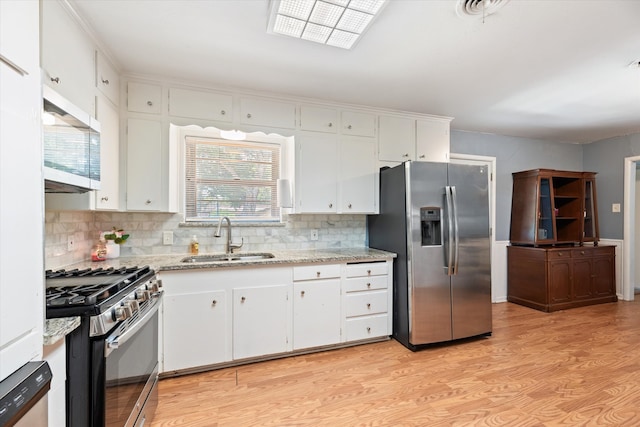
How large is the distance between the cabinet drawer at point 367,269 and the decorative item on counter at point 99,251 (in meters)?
2.08

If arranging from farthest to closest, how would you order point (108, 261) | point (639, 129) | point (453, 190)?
point (639, 129) < point (453, 190) < point (108, 261)

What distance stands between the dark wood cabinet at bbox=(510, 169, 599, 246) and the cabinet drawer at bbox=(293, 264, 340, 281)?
3.07 metres

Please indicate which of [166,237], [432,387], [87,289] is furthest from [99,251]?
[432,387]

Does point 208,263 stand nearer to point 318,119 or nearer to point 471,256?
point 318,119

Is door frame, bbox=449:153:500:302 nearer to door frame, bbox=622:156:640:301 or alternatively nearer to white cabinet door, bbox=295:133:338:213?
door frame, bbox=622:156:640:301

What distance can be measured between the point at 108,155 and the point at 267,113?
1364mm

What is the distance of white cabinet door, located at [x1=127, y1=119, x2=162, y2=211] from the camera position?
2.42 metres

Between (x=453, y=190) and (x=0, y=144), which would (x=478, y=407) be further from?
(x=0, y=144)

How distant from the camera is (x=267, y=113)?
283 cm

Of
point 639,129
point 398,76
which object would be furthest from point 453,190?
point 639,129

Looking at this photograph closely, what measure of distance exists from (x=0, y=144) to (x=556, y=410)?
9.64 feet

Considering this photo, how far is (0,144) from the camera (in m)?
0.70

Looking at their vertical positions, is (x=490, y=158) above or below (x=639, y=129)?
below

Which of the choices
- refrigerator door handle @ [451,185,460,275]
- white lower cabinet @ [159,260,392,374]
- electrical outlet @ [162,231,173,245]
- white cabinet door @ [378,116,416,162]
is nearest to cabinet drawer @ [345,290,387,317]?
white lower cabinet @ [159,260,392,374]
